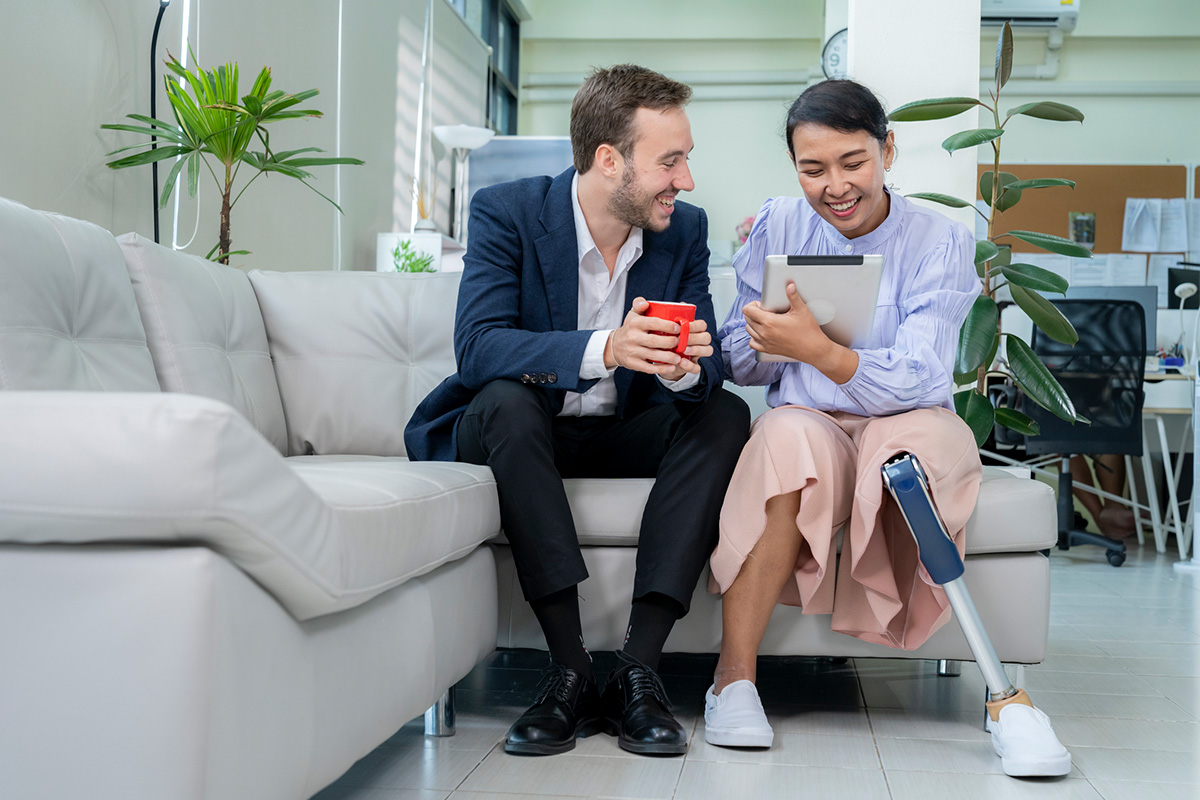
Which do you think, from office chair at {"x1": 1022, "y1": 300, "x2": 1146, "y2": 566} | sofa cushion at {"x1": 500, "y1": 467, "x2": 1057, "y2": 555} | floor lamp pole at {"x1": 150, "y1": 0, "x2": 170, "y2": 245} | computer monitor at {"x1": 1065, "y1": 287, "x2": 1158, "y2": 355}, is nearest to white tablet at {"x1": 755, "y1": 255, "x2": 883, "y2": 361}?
sofa cushion at {"x1": 500, "y1": 467, "x2": 1057, "y2": 555}

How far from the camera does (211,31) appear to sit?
3.45 m

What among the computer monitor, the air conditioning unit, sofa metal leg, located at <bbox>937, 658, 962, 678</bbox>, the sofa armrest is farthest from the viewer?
the air conditioning unit

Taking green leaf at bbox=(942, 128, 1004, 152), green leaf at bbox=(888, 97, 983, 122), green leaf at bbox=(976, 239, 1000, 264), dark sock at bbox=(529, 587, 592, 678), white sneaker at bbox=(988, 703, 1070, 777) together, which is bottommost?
white sneaker at bbox=(988, 703, 1070, 777)

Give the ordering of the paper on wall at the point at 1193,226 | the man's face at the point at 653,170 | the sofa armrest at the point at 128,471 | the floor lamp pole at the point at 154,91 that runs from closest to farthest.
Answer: the sofa armrest at the point at 128,471 → the man's face at the point at 653,170 → the floor lamp pole at the point at 154,91 → the paper on wall at the point at 1193,226

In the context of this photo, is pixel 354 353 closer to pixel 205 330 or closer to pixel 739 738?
pixel 205 330

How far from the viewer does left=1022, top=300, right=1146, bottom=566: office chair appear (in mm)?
4078

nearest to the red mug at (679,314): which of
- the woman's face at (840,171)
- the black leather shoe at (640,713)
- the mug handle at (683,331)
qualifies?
the mug handle at (683,331)

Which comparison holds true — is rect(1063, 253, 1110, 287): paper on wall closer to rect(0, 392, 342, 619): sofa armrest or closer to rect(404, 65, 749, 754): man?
rect(404, 65, 749, 754): man

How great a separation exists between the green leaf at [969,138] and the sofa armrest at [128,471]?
238cm

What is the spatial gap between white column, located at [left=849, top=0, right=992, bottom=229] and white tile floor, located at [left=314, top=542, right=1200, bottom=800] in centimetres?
142

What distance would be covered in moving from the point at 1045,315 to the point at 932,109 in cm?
64

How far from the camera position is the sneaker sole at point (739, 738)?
4.88ft

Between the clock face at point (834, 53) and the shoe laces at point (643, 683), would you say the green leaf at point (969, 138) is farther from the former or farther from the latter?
the clock face at point (834, 53)

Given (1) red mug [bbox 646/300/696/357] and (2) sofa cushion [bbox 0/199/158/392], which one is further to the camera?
(1) red mug [bbox 646/300/696/357]
